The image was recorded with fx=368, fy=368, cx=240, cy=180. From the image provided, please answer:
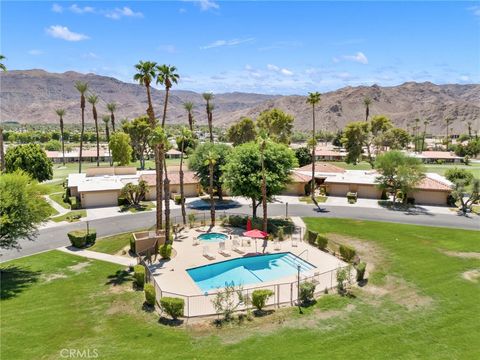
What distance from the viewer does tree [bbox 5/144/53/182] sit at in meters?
59.9

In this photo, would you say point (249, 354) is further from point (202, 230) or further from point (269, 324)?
point (202, 230)

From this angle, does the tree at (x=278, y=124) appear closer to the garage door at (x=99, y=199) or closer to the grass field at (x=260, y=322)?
the garage door at (x=99, y=199)

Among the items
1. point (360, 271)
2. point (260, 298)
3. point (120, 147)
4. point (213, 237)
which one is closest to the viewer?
point (260, 298)

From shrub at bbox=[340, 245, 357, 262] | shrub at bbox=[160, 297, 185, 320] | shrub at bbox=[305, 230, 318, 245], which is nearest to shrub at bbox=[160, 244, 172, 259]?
shrub at bbox=[160, 297, 185, 320]

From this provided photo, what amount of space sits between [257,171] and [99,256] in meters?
18.3

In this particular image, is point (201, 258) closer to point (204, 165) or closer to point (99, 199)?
point (204, 165)

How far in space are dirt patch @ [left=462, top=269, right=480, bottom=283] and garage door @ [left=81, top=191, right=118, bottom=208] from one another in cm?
4352

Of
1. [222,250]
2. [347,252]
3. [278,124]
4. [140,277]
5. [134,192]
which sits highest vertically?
[278,124]

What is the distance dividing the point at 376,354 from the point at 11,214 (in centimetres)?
2523

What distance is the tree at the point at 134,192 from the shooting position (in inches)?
2030

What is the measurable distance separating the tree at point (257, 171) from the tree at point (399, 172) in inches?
745

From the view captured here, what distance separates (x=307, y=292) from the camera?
78.0ft

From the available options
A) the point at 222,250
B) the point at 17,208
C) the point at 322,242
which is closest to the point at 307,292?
the point at 322,242

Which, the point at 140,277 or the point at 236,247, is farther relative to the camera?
the point at 236,247
